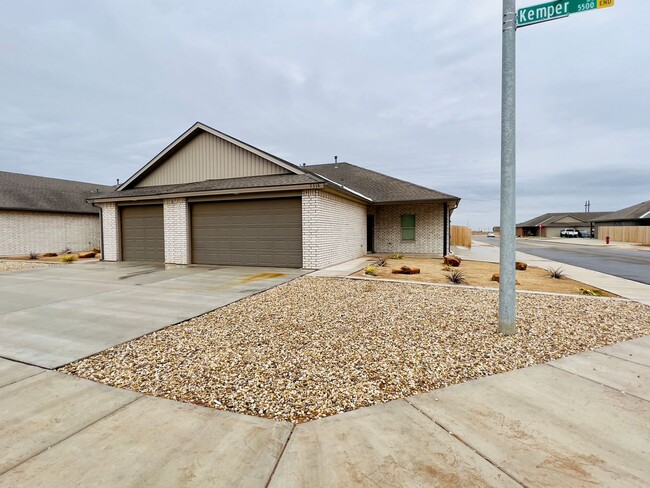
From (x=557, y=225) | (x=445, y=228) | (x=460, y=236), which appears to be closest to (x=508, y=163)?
(x=445, y=228)

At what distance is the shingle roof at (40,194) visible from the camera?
760 inches

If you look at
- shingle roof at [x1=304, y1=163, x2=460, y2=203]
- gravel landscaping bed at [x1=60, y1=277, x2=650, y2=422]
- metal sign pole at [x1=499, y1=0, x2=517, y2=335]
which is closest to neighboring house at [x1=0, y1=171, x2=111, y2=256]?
shingle roof at [x1=304, y1=163, x2=460, y2=203]

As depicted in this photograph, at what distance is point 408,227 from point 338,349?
48.3 ft

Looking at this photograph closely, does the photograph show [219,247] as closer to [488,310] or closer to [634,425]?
[488,310]

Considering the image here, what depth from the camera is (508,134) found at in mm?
4602

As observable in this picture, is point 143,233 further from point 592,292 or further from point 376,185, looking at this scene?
point 592,292

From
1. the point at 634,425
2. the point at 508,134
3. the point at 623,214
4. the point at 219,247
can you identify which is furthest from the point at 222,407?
the point at 623,214

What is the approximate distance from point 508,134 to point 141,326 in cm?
636

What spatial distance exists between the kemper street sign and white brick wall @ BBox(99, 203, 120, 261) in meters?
16.5

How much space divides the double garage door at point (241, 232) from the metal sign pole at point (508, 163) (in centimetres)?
764

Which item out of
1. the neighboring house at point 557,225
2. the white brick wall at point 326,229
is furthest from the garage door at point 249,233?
the neighboring house at point 557,225

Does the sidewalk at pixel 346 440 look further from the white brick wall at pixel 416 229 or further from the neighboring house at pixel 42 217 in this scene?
the neighboring house at pixel 42 217

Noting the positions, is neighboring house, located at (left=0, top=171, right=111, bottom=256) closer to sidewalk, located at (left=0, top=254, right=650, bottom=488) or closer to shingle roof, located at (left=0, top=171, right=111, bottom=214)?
shingle roof, located at (left=0, top=171, right=111, bottom=214)

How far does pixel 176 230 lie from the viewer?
1338 centimetres
